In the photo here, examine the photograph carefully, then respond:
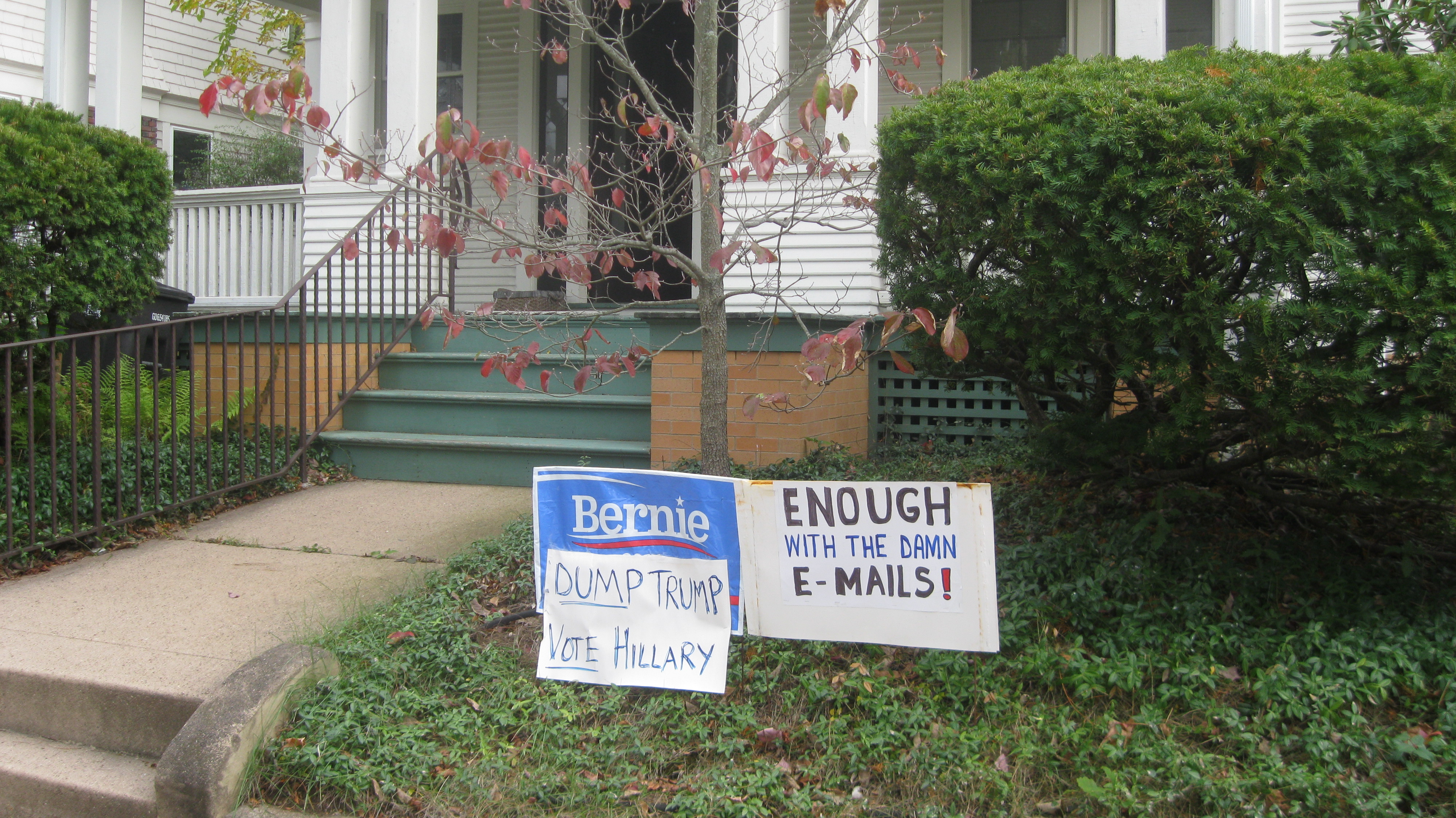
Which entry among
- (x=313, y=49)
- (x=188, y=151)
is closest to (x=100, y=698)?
(x=313, y=49)

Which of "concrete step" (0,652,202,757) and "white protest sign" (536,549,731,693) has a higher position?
"white protest sign" (536,549,731,693)

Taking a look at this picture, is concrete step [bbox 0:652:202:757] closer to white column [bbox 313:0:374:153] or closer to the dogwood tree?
the dogwood tree

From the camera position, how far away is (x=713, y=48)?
401 cm

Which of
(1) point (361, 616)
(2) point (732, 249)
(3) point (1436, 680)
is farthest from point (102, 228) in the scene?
(3) point (1436, 680)

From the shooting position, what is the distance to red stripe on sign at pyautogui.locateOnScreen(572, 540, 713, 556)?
324 cm

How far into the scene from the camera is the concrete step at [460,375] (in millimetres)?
6223

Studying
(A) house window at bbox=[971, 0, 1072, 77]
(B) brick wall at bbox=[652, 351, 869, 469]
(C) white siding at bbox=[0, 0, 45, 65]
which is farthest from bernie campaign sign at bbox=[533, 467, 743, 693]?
(C) white siding at bbox=[0, 0, 45, 65]

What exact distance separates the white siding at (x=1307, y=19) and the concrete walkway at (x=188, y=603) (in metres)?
6.26

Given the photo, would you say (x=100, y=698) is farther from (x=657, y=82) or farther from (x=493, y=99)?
(x=493, y=99)

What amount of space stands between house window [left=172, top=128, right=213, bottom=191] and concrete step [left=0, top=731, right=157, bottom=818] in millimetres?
10273

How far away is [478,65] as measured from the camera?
32.0 feet

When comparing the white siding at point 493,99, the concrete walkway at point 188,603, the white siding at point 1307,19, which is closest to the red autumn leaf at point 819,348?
the concrete walkway at point 188,603

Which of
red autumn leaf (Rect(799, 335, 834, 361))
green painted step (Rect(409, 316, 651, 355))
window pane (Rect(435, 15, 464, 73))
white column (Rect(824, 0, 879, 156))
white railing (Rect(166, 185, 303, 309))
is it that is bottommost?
red autumn leaf (Rect(799, 335, 834, 361))

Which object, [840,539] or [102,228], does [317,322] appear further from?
[840,539]
